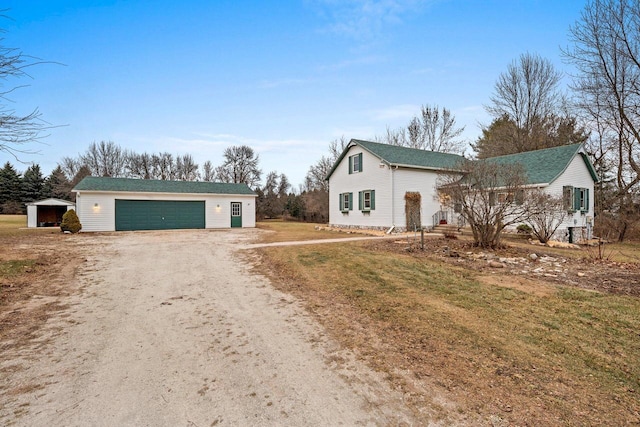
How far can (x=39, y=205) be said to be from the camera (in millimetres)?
24562

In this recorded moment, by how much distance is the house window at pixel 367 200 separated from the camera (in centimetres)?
1870

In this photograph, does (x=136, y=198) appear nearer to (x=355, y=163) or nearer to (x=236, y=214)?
(x=236, y=214)

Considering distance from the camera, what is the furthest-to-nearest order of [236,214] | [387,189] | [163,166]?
1. [163,166]
2. [236,214]
3. [387,189]

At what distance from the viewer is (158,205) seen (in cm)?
2145

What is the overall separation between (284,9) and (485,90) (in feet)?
65.1

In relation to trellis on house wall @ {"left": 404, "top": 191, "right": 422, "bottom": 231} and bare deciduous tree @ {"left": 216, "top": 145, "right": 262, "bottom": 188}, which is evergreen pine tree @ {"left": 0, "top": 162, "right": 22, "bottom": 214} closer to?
bare deciduous tree @ {"left": 216, "top": 145, "right": 262, "bottom": 188}

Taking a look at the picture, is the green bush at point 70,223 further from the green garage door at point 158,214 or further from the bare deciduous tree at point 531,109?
the bare deciduous tree at point 531,109

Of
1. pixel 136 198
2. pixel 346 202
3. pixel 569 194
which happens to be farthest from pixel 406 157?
A: pixel 136 198

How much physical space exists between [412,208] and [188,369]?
16738mm

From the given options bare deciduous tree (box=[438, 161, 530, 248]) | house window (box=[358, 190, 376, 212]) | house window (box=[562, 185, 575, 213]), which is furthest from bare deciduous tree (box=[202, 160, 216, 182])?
house window (box=[562, 185, 575, 213])

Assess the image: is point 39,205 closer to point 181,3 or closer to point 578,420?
point 181,3

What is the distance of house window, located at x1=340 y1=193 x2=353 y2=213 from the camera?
829 inches

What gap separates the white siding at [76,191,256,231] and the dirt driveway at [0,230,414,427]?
56.6ft

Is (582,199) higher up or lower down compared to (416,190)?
lower down
